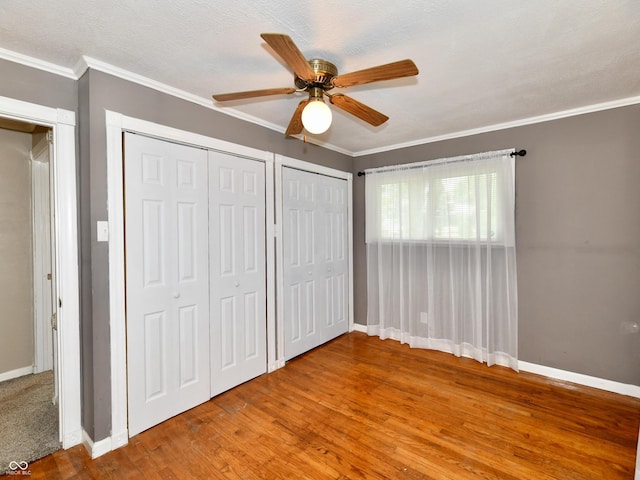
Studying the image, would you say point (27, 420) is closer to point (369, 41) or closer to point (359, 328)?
point (359, 328)

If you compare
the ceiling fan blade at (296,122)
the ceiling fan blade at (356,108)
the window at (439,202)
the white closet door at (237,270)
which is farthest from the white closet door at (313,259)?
the ceiling fan blade at (356,108)

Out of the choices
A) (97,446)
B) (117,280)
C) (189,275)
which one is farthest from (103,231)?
(97,446)

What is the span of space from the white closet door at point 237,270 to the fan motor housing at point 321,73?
1170mm

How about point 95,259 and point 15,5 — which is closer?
point 15,5

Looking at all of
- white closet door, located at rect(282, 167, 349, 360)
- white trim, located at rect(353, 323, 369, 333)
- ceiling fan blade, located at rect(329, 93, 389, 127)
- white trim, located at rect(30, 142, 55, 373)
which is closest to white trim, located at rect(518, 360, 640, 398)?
white trim, located at rect(353, 323, 369, 333)

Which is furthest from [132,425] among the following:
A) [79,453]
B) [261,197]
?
[261,197]

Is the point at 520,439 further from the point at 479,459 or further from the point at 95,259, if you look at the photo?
the point at 95,259

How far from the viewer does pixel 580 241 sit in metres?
2.73

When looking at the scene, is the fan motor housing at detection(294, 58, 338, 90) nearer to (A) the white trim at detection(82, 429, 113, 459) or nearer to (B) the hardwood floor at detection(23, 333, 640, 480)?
(B) the hardwood floor at detection(23, 333, 640, 480)

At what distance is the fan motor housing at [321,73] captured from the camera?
64.1 inches

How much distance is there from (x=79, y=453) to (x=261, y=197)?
2.23 m

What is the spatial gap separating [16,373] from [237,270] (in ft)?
7.96

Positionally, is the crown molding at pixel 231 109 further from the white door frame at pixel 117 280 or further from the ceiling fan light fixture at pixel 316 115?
the ceiling fan light fixture at pixel 316 115

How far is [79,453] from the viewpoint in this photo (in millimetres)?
1907
